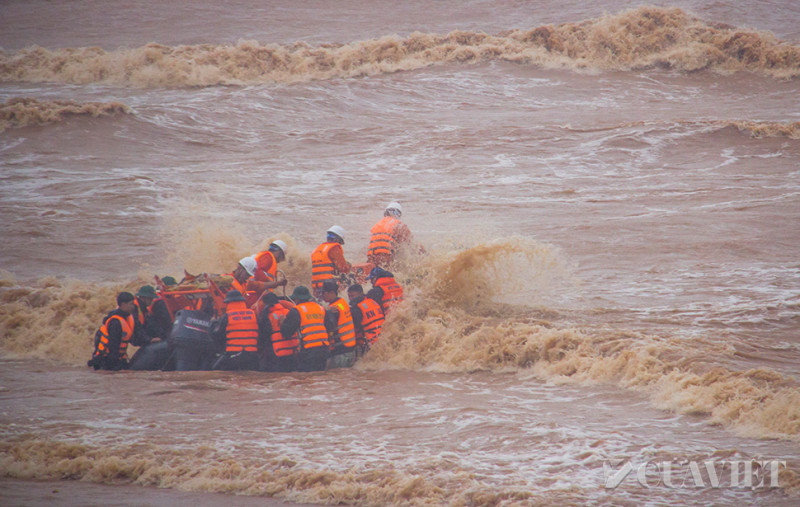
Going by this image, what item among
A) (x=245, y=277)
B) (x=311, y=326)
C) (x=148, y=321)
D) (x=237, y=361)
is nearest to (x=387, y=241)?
(x=245, y=277)

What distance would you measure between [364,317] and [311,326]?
2.86 ft

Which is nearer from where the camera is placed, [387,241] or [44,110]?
[387,241]

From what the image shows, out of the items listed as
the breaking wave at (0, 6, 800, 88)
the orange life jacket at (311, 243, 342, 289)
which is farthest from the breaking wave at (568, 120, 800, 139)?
the orange life jacket at (311, 243, 342, 289)

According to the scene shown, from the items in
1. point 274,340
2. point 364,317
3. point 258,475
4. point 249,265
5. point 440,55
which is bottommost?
point 258,475

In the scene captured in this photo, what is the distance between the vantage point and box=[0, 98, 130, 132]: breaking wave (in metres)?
20.0

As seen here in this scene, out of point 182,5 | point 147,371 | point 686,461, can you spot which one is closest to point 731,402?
point 686,461

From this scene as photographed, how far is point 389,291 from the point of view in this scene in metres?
9.46

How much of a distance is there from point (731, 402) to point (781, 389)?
656 millimetres

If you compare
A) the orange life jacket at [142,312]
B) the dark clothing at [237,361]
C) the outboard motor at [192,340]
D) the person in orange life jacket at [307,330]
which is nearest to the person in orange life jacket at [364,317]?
the person in orange life jacket at [307,330]

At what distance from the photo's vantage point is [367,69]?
87.2ft

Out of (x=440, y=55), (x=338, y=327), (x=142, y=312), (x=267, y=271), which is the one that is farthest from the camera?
(x=440, y=55)

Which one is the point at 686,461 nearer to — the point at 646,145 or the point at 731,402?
the point at 731,402

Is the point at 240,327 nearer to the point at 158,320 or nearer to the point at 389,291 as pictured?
the point at 158,320

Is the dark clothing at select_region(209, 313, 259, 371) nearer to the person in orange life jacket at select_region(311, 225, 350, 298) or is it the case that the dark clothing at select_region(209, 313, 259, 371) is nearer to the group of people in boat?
the group of people in boat
